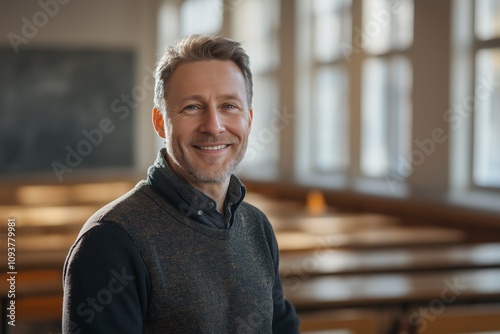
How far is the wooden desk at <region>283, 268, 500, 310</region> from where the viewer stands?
322 cm

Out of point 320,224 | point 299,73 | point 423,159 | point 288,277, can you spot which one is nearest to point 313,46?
point 299,73

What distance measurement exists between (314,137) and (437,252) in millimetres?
6176

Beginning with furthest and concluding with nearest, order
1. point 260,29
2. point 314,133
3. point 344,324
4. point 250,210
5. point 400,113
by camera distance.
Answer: point 260,29, point 314,133, point 400,113, point 344,324, point 250,210

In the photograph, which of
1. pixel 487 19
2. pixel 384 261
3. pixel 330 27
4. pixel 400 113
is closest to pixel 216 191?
pixel 384 261

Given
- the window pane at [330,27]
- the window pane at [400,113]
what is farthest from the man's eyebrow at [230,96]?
the window pane at [330,27]

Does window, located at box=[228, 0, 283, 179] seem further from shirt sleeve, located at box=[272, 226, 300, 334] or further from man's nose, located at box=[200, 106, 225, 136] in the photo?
man's nose, located at box=[200, 106, 225, 136]

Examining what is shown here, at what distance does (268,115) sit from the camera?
471 inches

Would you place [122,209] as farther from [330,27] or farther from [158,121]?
[330,27]

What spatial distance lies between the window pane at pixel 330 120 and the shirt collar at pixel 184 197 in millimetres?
8459

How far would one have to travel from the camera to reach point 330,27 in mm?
10266

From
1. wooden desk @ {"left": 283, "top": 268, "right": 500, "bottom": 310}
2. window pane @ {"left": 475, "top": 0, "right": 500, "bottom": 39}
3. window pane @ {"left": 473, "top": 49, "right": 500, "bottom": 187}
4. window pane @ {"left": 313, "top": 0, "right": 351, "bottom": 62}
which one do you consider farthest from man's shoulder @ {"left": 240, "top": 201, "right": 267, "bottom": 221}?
window pane @ {"left": 313, "top": 0, "right": 351, "bottom": 62}

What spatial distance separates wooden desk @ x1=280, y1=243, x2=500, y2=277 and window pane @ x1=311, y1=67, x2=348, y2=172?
5.21 metres

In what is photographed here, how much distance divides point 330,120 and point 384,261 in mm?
6322

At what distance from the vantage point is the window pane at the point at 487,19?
716 cm
